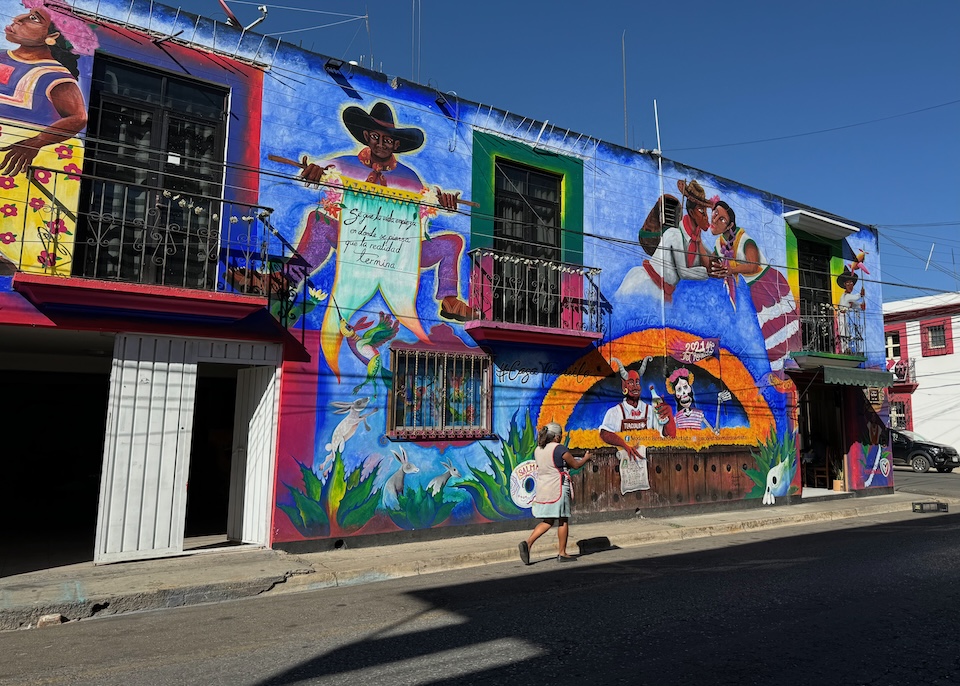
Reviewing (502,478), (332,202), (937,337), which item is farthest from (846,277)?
(937,337)

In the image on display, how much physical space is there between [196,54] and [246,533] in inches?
247

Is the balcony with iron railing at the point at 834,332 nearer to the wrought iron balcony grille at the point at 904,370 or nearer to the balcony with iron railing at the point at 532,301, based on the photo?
the balcony with iron railing at the point at 532,301

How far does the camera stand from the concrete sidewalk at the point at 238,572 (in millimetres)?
6328

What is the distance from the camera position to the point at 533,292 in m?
11.1

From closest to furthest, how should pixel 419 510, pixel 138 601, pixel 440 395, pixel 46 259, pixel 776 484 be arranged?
pixel 138 601
pixel 46 259
pixel 419 510
pixel 440 395
pixel 776 484

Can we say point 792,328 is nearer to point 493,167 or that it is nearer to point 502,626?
point 493,167

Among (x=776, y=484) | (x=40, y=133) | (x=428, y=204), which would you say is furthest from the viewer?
(x=776, y=484)

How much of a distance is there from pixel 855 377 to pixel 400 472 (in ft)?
33.3

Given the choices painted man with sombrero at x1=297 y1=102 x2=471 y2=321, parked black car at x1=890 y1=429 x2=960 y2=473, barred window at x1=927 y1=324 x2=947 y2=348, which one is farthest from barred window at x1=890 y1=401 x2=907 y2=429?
painted man with sombrero at x1=297 y1=102 x2=471 y2=321

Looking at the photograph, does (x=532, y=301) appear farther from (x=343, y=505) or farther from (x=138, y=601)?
(x=138, y=601)

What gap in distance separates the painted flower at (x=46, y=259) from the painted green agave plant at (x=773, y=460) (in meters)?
12.4

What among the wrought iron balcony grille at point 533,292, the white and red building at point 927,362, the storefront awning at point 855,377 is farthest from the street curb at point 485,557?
the white and red building at point 927,362

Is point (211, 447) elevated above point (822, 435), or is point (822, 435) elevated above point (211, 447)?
point (822, 435)

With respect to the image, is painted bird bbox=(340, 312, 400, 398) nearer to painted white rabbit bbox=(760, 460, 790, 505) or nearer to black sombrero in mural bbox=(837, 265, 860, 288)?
painted white rabbit bbox=(760, 460, 790, 505)
